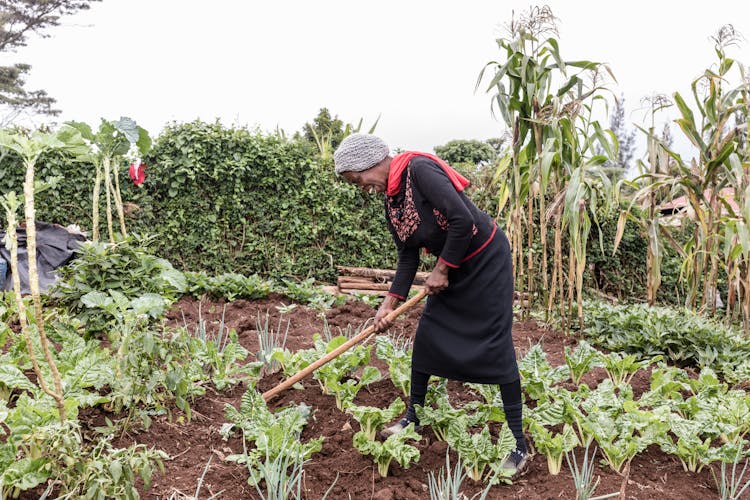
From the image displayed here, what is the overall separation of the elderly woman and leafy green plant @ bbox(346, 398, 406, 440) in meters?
0.22

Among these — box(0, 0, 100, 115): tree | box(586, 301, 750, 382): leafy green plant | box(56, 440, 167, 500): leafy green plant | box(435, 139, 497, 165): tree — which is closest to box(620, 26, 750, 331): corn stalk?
box(586, 301, 750, 382): leafy green plant

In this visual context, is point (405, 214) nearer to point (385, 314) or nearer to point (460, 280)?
point (460, 280)

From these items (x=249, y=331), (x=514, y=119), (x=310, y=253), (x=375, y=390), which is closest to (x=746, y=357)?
(x=514, y=119)

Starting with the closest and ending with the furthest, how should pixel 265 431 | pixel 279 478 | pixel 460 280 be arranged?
pixel 279 478 → pixel 265 431 → pixel 460 280

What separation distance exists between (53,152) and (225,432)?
5341 millimetres

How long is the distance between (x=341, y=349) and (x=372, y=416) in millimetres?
333

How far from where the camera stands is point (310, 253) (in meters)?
7.12

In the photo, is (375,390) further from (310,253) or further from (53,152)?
(53,152)

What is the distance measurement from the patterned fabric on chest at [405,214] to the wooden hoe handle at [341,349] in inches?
10.9

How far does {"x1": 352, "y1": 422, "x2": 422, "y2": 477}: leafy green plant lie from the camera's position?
2213 millimetres

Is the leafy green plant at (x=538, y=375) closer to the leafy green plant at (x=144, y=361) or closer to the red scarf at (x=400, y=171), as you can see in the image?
the red scarf at (x=400, y=171)

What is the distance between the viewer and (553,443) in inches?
89.4

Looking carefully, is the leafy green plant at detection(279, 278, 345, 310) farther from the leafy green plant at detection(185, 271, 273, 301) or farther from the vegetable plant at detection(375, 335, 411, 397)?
the vegetable plant at detection(375, 335, 411, 397)

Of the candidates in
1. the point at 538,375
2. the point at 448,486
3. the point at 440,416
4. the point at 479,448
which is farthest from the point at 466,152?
the point at 448,486
